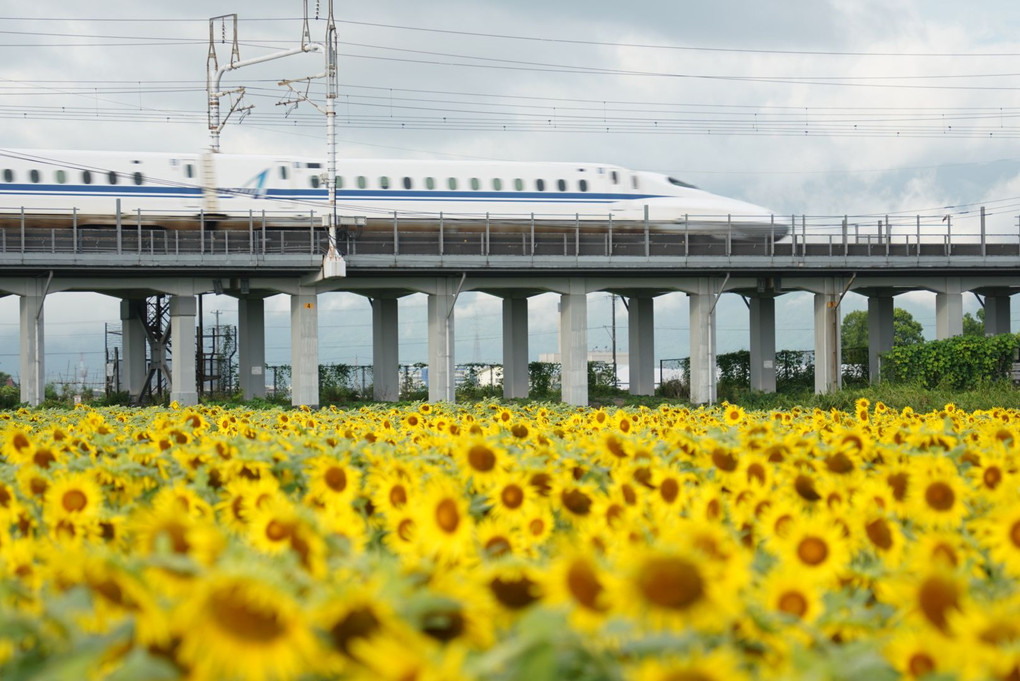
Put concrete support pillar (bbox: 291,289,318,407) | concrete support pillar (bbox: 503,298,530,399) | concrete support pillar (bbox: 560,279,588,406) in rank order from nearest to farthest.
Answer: concrete support pillar (bbox: 291,289,318,407) → concrete support pillar (bbox: 560,279,588,406) → concrete support pillar (bbox: 503,298,530,399)

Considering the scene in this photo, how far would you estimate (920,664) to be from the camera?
8.90ft

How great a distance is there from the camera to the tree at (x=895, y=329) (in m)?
138

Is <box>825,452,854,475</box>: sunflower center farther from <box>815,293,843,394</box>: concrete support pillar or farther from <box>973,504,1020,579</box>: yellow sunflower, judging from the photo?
<box>815,293,843,394</box>: concrete support pillar

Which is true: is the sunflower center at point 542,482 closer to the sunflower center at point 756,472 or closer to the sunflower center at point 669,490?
the sunflower center at point 669,490

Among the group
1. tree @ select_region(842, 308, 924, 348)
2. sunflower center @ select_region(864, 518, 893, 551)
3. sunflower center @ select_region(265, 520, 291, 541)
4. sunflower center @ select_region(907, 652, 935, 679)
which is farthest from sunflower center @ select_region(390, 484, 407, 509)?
tree @ select_region(842, 308, 924, 348)

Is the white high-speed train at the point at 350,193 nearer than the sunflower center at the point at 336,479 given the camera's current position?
No

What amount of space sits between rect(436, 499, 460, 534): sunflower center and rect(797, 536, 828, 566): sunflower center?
1.20 meters

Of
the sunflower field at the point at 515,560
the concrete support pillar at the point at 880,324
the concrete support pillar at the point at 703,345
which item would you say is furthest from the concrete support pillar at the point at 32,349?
the concrete support pillar at the point at 880,324

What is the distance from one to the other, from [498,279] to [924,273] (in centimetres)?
2038

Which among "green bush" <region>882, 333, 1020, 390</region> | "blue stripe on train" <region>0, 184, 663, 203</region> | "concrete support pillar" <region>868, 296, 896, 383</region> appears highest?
"blue stripe on train" <region>0, 184, 663, 203</region>

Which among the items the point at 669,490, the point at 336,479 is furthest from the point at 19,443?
the point at 669,490

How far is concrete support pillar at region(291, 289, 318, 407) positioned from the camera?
45.8m

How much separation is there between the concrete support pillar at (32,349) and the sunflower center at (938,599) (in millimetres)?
44224

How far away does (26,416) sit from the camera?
486 inches
